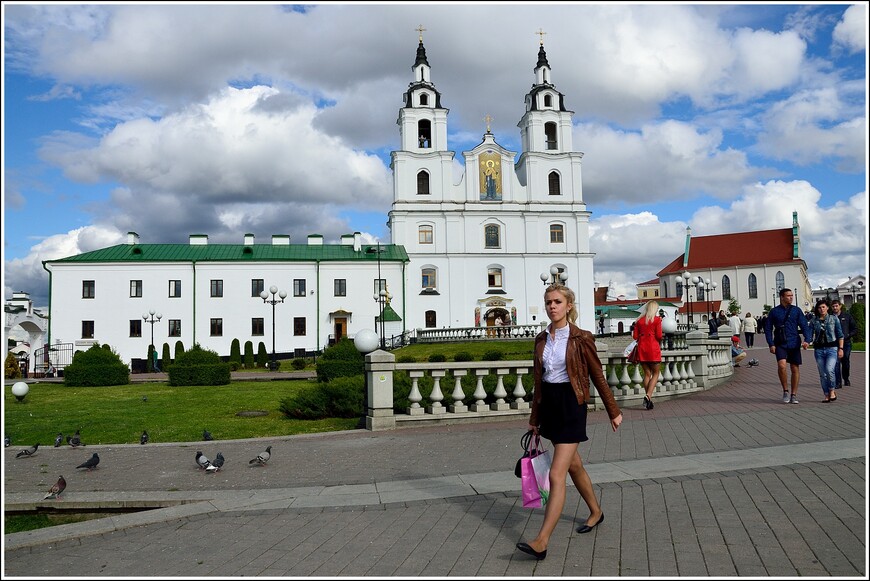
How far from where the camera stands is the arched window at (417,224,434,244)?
6169 centimetres

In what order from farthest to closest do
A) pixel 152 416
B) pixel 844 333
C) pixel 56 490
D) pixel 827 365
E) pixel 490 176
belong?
pixel 490 176 < pixel 152 416 < pixel 844 333 < pixel 827 365 < pixel 56 490

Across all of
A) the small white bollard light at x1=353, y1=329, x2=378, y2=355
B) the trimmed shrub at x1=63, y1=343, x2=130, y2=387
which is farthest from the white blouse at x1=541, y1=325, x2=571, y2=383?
the trimmed shrub at x1=63, y1=343, x2=130, y2=387

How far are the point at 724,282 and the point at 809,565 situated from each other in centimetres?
10724

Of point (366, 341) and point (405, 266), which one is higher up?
point (405, 266)

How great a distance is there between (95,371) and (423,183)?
40.1m

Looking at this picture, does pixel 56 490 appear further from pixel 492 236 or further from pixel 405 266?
pixel 492 236

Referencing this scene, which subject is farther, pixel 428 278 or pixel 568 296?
pixel 428 278

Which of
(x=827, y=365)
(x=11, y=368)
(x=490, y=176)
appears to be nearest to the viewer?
(x=827, y=365)

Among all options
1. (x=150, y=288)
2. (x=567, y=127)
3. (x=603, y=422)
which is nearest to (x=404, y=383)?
(x=603, y=422)

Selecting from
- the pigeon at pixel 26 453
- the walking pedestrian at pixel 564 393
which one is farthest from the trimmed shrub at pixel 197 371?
the walking pedestrian at pixel 564 393

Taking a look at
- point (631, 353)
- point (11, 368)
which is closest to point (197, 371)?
point (11, 368)

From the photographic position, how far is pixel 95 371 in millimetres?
27141

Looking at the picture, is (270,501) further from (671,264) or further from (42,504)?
(671,264)

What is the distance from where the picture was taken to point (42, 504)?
7.15m
